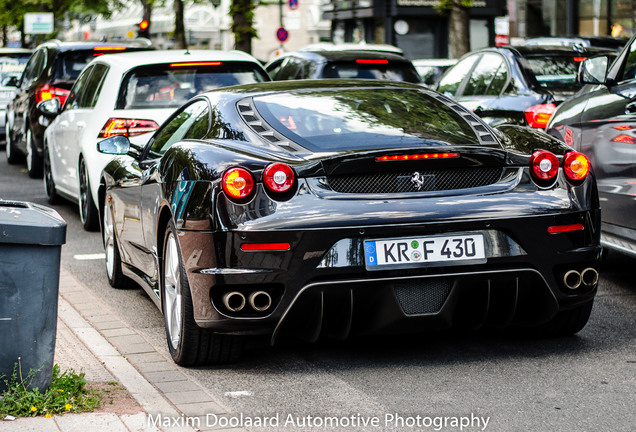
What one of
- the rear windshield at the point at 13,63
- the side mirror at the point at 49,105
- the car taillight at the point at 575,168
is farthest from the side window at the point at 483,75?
the rear windshield at the point at 13,63

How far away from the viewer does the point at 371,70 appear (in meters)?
13.7

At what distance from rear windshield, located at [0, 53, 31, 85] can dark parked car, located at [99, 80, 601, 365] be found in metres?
17.1

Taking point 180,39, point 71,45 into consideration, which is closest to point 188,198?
point 71,45

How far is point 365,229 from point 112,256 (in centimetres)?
314

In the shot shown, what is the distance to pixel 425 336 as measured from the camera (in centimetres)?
632

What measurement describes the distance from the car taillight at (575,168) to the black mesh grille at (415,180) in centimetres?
37

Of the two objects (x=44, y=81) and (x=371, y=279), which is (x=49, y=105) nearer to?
(x=44, y=81)

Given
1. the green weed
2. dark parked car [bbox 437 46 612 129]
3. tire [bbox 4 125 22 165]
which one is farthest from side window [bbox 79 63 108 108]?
tire [bbox 4 125 22 165]

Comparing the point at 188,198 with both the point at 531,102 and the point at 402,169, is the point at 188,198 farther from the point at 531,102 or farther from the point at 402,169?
the point at 531,102

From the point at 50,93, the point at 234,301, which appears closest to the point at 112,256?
the point at 234,301

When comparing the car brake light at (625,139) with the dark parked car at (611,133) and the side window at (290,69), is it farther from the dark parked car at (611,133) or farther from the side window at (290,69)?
the side window at (290,69)

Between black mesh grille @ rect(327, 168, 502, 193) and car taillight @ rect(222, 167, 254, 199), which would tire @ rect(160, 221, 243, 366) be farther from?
black mesh grille @ rect(327, 168, 502, 193)

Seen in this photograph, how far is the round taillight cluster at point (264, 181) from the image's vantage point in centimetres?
531

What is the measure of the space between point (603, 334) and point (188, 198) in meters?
2.38
